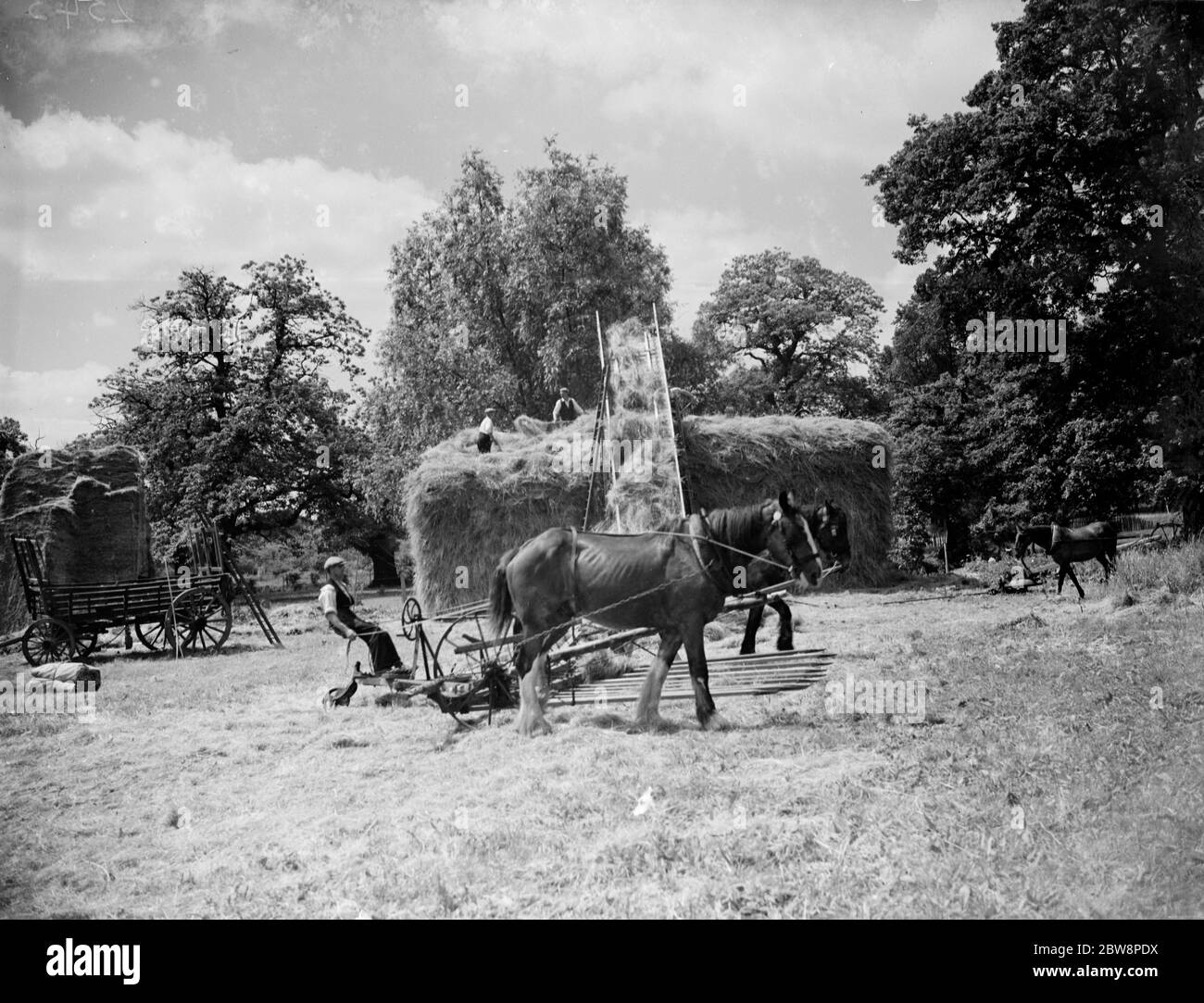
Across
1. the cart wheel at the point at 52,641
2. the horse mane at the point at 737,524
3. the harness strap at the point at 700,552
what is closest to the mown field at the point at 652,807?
the harness strap at the point at 700,552

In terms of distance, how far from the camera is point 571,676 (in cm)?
801

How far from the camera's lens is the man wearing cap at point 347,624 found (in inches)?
326

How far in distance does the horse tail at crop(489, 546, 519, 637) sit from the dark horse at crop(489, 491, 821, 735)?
99 millimetres

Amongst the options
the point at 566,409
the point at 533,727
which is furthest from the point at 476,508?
the point at 533,727

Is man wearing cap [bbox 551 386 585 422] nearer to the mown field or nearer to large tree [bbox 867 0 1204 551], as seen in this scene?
large tree [bbox 867 0 1204 551]

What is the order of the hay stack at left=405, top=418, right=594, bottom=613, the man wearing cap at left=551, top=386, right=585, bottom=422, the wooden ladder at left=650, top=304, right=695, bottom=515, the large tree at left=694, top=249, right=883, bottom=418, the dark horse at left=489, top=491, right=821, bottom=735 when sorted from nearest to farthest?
the dark horse at left=489, top=491, right=821, bottom=735 < the wooden ladder at left=650, top=304, right=695, bottom=515 < the hay stack at left=405, top=418, right=594, bottom=613 < the man wearing cap at left=551, top=386, right=585, bottom=422 < the large tree at left=694, top=249, right=883, bottom=418

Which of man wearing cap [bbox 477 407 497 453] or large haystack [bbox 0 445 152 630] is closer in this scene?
large haystack [bbox 0 445 152 630]

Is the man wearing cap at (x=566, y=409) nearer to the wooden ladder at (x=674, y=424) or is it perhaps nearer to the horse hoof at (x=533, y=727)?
the wooden ladder at (x=674, y=424)

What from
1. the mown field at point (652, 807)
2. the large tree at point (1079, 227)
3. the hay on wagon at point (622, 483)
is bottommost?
the mown field at point (652, 807)

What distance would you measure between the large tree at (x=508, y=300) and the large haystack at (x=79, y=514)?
8.50 m

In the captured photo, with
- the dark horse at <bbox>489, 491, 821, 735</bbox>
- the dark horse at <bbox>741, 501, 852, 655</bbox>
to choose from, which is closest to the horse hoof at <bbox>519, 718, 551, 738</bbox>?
the dark horse at <bbox>489, 491, 821, 735</bbox>

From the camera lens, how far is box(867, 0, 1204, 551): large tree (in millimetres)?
11914

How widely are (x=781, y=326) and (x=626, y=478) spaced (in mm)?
10557
